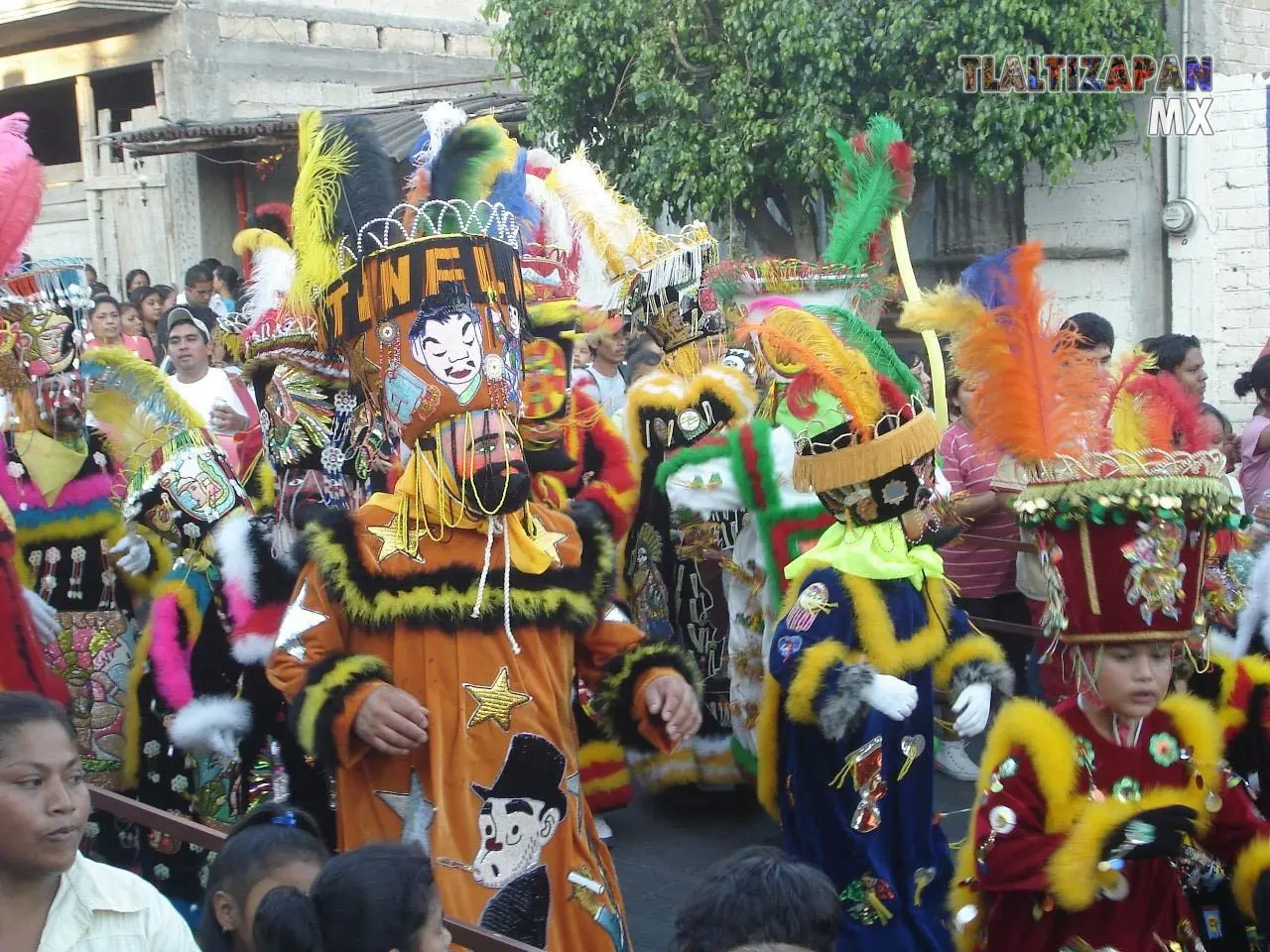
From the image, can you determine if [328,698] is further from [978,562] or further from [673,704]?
[978,562]

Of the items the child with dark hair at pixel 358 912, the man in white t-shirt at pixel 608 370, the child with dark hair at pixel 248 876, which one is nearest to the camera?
the child with dark hair at pixel 358 912

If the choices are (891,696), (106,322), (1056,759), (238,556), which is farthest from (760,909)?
(106,322)

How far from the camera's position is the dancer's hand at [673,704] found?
12.8 feet

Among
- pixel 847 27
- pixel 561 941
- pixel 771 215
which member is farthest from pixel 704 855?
pixel 771 215

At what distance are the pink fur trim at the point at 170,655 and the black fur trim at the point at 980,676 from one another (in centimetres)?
236

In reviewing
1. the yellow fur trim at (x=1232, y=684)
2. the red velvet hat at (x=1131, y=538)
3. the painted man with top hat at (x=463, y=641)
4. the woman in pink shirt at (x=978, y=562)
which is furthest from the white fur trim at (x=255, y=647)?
the woman in pink shirt at (x=978, y=562)

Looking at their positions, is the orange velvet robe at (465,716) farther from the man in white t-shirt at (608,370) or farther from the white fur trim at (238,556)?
the man in white t-shirt at (608,370)

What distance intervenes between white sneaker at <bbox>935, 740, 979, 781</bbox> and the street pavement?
0.12 ft

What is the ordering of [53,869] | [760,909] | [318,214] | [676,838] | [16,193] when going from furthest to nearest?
[676,838], [16,193], [318,214], [760,909], [53,869]

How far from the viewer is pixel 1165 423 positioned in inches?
165

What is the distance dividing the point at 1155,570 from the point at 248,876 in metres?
2.10

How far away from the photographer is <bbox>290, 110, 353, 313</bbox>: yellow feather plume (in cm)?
422

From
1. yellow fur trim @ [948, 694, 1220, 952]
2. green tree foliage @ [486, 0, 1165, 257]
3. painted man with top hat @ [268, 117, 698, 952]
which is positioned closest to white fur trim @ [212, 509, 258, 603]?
painted man with top hat @ [268, 117, 698, 952]

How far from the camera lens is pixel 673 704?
12.8 feet
